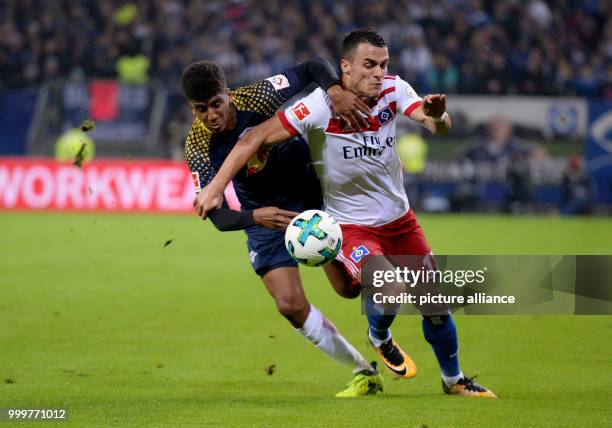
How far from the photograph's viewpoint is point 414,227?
6898 millimetres

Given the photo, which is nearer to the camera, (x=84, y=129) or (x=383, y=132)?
(x=383, y=132)

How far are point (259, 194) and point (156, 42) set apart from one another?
17571mm

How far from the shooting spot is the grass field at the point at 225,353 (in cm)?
605

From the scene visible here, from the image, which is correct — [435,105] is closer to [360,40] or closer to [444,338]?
[360,40]

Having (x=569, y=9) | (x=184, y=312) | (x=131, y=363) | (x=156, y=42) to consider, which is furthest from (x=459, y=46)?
(x=131, y=363)

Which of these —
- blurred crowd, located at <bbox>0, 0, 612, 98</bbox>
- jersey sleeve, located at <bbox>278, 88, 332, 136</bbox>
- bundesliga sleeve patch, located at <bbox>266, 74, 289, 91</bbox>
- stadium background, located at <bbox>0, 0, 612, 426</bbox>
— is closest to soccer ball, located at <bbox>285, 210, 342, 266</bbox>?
jersey sleeve, located at <bbox>278, 88, 332, 136</bbox>

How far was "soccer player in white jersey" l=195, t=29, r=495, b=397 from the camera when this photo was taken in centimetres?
636

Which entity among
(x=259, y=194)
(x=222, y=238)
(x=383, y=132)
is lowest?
(x=222, y=238)

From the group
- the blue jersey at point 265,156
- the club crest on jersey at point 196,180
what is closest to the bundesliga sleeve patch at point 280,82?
the blue jersey at point 265,156

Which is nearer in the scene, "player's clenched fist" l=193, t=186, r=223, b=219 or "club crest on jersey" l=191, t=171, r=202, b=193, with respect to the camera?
"player's clenched fist" l=193, t=186, r=223, b=219

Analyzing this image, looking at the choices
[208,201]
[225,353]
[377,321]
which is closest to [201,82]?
[208,201]

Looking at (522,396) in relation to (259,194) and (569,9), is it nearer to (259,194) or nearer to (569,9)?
(259,194)

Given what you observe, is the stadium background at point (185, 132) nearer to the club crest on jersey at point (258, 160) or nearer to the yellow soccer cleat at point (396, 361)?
the yellow soccer cleat at point (396, 361)

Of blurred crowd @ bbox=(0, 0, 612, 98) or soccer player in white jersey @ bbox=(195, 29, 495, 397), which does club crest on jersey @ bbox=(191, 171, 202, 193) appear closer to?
soccer player in white jersey @ bbox=(195, 29, 495, 397)
